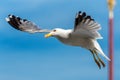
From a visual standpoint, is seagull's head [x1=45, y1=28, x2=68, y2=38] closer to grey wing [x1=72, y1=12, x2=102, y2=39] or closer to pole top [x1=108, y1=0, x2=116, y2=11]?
grey wing [x1=72, y1=12, x2=102, y2=39]

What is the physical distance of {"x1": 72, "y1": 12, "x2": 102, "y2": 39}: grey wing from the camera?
4346 mm

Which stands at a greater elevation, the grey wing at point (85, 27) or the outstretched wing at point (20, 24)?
the outstretched wing at point (20, 24)

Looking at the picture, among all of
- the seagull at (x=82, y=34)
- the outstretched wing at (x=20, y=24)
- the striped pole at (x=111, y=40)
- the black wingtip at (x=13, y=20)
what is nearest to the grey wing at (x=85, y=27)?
the seagull at (x=82, y=34)

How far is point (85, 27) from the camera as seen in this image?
466cm

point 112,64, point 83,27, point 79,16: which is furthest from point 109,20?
point 83,27

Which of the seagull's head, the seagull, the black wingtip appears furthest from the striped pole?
the black wingtip

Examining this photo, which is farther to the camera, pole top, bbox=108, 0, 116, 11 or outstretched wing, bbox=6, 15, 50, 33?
outstretched wing, bbox=6, 15, 50, 33

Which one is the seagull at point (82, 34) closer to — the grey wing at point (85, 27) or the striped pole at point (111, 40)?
the grey wing at point (85, 27)

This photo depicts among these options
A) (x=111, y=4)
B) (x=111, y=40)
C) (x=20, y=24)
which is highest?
(x=20, y=24)

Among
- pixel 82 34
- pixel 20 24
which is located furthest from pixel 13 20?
pixel 82 34

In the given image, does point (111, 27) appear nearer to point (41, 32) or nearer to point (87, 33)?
point (87, 33)

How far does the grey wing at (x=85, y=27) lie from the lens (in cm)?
435

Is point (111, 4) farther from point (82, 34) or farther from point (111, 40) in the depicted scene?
point (82, 34)

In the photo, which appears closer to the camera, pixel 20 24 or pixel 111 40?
pixel 111 40
